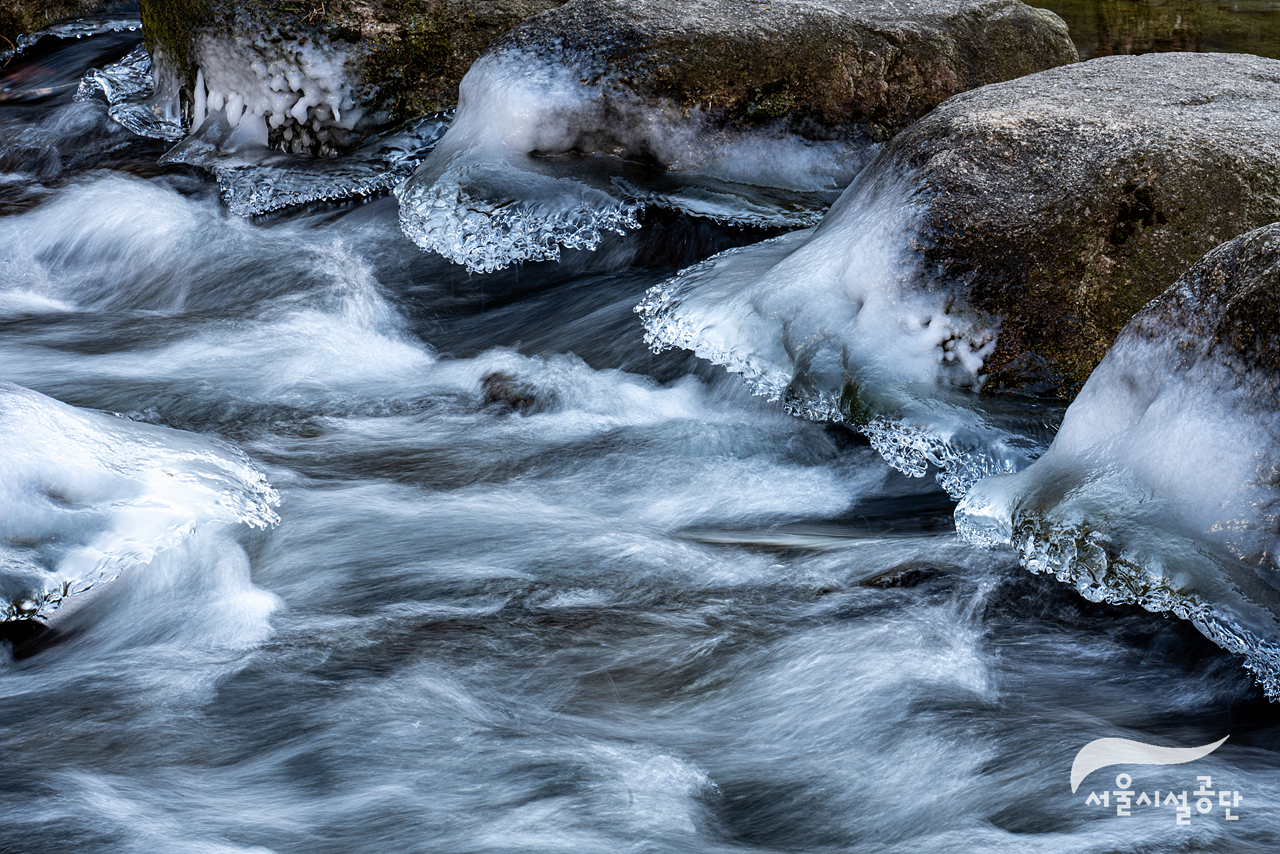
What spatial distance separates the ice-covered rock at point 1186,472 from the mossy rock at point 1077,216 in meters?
0.51

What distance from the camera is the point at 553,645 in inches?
105

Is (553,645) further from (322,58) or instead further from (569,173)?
(322,58)

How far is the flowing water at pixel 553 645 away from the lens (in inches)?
84.5

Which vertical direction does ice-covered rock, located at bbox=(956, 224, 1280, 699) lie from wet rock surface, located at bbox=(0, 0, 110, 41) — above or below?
below

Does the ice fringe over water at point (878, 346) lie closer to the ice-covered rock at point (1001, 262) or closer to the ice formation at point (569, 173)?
the ice-covered rock at point (1001, 262)

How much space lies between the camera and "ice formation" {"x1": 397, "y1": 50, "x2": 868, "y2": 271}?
472cm

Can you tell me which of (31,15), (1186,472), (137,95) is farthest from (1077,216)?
(31,15)

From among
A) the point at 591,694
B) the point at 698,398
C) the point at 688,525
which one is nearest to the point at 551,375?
the point at 698,398

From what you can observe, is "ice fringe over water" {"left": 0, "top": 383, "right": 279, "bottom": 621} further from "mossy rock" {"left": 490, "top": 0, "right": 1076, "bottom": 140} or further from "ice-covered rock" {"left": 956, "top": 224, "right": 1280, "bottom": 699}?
"mossy rock" {"left": 490, "top": 0, "right": 1076, "bottom": 140}

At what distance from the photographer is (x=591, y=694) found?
2.51 m

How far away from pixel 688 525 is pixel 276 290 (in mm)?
2564

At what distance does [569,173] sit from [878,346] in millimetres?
1920

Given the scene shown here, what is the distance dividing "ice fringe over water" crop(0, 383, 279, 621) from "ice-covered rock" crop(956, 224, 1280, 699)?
217cm

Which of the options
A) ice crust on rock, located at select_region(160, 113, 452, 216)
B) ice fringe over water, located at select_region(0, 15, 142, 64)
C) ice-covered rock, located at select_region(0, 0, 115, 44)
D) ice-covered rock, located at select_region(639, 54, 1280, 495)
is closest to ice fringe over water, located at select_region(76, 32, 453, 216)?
ice crust on rock, located at select_region(160, 113, 452, 216)
